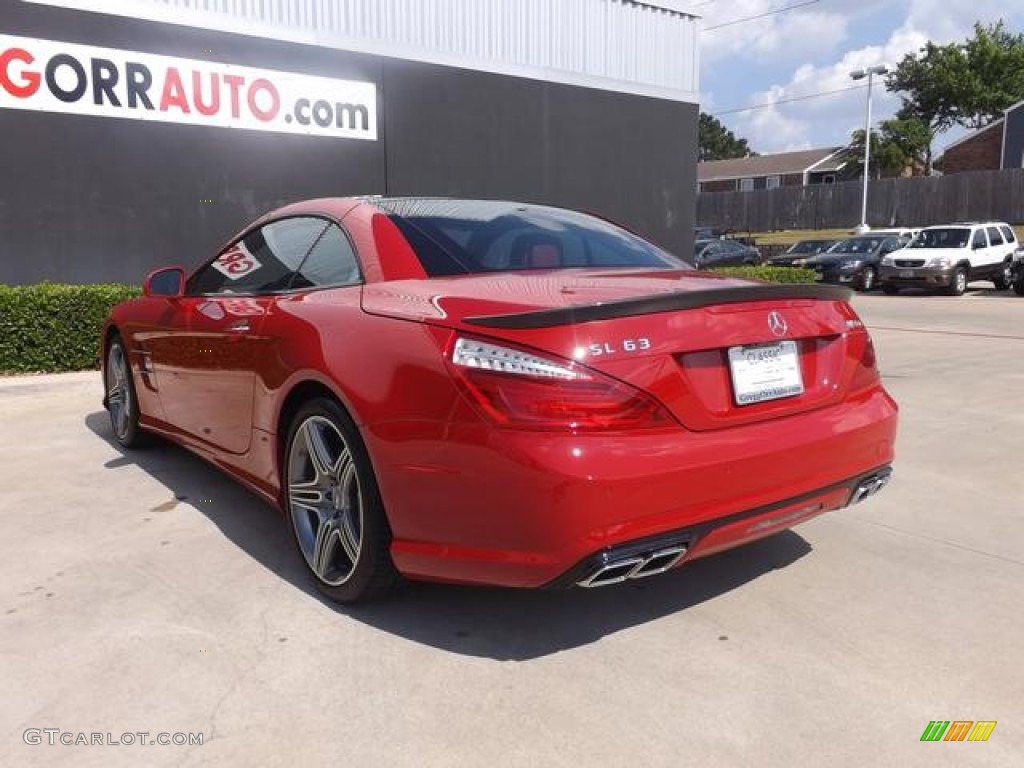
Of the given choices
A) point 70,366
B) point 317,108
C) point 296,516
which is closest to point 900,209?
point 317,108

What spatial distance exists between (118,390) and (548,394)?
4.01 meters

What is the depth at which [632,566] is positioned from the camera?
2453 millimetres

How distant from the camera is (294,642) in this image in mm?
2867

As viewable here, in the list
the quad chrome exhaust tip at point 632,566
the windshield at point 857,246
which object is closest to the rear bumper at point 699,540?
the quad chrome exhaust tip at point 632,566

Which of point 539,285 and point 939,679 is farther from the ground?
point 539,285

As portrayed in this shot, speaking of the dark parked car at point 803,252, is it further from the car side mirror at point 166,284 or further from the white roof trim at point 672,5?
the car side mirror at point 166,284

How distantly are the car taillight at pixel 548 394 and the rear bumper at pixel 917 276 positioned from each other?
19877 millimetres

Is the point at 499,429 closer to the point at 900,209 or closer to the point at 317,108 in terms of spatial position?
the point at 317,108

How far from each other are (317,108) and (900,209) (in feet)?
121

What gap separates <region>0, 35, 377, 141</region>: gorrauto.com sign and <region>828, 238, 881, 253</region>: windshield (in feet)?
52.0

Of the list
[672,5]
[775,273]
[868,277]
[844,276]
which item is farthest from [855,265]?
[672,5]

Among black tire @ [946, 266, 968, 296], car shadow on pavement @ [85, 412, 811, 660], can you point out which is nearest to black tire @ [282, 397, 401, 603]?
car shadow on pavement @ [85, 412, 811, 660]

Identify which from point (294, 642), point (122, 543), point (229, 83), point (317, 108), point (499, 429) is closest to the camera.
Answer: point (499, 429)

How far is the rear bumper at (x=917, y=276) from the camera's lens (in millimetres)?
19766
